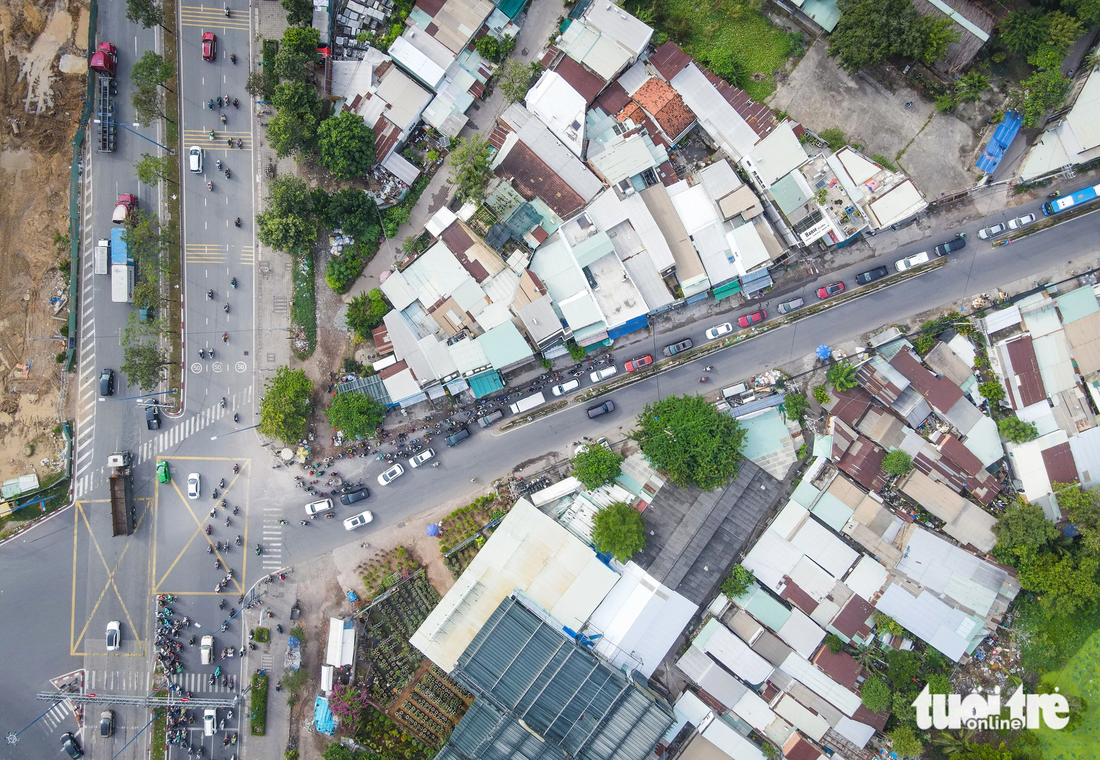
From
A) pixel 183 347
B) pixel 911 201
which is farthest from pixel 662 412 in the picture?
pixel 183 347

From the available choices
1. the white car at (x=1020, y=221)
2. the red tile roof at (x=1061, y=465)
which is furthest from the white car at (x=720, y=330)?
the red tile roof at (x=1061, y=465)

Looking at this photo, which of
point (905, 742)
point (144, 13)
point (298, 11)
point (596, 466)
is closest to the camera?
point (905, 742)

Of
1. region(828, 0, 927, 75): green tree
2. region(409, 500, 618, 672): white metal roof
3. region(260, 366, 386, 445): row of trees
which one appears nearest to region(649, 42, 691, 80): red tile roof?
region(828, 0, 927, 75): green tree

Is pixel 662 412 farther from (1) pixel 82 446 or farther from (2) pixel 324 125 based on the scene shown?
(1) pixel 82 446

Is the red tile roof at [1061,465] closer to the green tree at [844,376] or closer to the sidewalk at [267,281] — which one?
the green tree at [844,376]

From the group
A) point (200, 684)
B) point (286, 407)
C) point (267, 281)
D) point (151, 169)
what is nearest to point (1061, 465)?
point (286, 407)

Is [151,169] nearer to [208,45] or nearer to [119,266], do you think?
[119,266]
